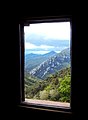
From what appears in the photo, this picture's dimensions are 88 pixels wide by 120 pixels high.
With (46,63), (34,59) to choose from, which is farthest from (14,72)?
(46,63)

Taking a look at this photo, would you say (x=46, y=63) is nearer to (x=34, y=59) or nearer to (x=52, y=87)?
(x=34, y=59)

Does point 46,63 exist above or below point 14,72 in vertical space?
above

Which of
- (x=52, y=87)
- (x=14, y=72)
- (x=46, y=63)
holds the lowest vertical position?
(x=52, y=87)

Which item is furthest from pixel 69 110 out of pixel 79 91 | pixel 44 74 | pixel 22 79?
pixel 22 79

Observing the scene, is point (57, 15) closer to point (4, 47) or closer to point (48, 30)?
point (48, 30)

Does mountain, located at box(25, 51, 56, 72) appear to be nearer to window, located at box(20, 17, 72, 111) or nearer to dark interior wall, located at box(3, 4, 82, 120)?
window, located at box(20, 17, 72, 111)

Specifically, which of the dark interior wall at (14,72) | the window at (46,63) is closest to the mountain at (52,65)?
the window at (46,63)
